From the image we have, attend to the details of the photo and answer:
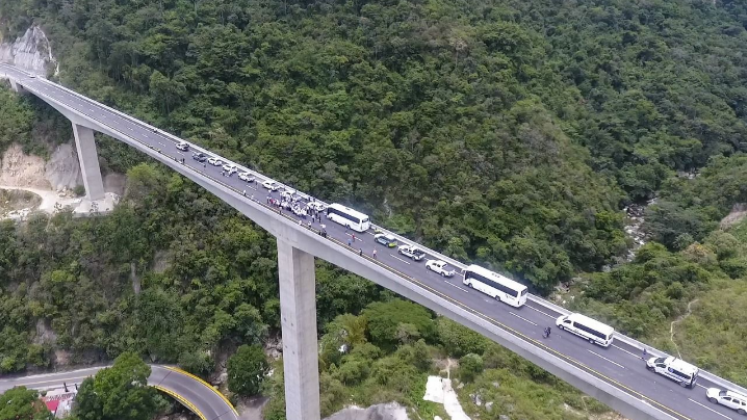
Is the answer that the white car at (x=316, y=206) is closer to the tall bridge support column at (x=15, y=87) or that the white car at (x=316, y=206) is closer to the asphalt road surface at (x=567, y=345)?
the asphalt road surface at (x=567, y=345)

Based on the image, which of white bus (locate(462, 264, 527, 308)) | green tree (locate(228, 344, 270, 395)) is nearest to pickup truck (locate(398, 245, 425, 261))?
white bus (locate(462, 264, 527, 308))

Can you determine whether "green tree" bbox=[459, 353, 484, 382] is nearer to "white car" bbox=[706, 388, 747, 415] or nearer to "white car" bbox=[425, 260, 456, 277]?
"white car" bbox=[425, 260, 456, 277]

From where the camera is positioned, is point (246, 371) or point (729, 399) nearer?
point (729, 399)

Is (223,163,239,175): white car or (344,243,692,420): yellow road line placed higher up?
(223,163,239,175): white car

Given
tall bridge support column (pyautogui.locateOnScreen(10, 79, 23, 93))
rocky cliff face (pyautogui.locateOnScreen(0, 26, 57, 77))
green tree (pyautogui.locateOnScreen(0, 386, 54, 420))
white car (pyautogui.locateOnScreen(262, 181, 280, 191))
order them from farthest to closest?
1. rocky cliff face (pyautogui.locateOnScreen(0, 26, 57, 77))
2. tall bridge support column (pyautogui.locateOnScreen(10, 79, 23, 93))
3. white car (pyautogui.locateOnScreen(262, 181, 280, 191))
4. green tree (pyautogui.locateOnScreen(0, 386, 54, 420))

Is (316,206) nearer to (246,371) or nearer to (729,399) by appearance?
(246,371)

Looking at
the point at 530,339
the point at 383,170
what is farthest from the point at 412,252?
the point at 383,170

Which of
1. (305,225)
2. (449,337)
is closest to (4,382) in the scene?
(305,225)

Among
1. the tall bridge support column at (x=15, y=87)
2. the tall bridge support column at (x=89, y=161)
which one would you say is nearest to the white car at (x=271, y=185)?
the tall bridge support column at (x=89, y=161)
